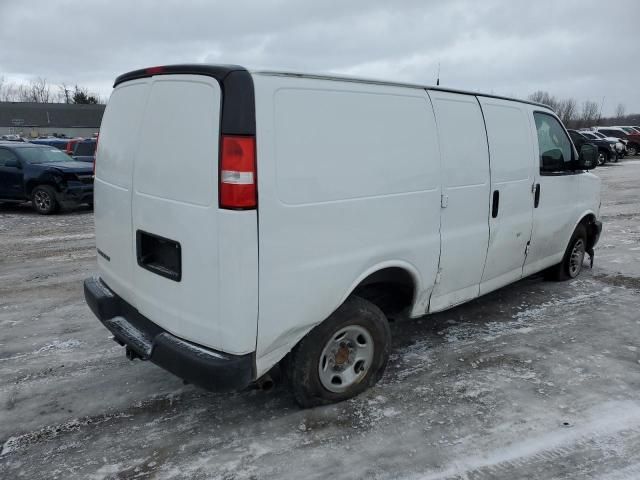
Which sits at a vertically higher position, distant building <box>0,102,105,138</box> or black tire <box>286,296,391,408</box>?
distant building <box>0,102,105,138</box>

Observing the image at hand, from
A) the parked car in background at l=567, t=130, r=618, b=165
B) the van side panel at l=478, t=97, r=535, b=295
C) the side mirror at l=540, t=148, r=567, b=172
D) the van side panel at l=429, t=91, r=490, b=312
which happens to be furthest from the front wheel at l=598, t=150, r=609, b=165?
the van side panel at l=429, t=91, r=490, b=312

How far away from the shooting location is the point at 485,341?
433cm

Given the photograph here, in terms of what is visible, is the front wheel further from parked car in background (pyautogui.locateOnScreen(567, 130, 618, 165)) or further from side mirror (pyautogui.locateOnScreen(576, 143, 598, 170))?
side mirror (pyautogui.locateOnScreen(576, 143, 598, 170))

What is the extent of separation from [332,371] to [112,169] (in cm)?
200

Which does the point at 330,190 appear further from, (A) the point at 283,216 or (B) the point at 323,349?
(B) the point at 323,349

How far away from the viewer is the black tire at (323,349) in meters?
3.00

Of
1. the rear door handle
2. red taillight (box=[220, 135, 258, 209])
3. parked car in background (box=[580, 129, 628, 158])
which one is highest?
parked car in background (box=[580, 129, 628, 158])

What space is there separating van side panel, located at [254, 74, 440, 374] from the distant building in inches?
3136

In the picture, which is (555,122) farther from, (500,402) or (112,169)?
Result: (112,169)

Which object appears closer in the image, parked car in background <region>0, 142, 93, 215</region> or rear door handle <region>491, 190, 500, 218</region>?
rear door handle <region>491, 190, 500, 218</region>

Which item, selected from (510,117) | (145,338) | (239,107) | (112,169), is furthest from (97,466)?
(510,117)

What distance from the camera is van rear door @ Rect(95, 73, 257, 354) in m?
2.48

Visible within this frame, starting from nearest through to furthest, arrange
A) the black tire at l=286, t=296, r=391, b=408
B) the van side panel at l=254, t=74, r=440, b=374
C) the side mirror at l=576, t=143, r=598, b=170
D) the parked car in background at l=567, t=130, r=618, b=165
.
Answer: the van side panel at l=254, t=74, r=440, b=374 → the black tire at l=286, t=296, r=391, b=408 → the side mirror at l=576, t=143, r=598, b=170 → the parked car in background at l=567, t=130, r=618, b=165

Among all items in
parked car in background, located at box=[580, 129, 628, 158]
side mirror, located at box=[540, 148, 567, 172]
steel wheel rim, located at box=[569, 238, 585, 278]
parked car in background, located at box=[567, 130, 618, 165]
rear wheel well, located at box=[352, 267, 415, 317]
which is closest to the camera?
rear wheel well, located at box=[352, 267, 415, 317]
